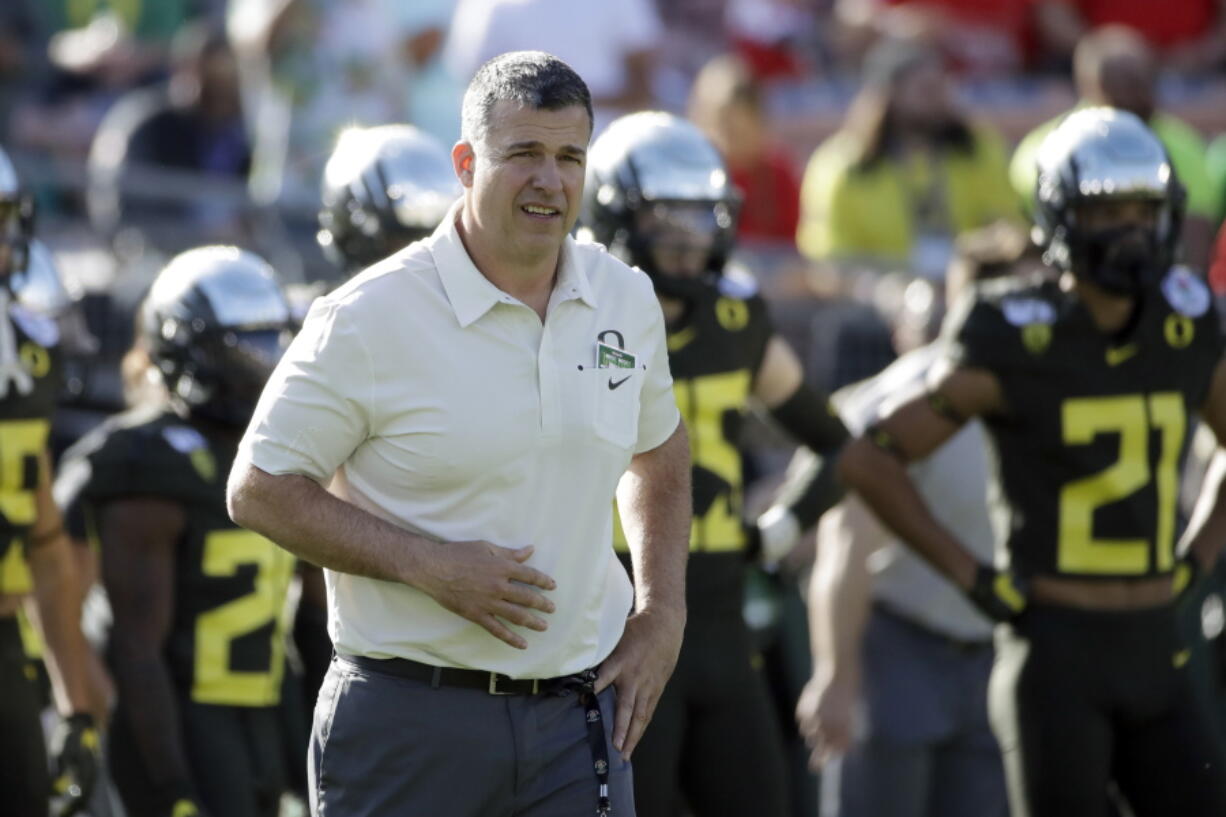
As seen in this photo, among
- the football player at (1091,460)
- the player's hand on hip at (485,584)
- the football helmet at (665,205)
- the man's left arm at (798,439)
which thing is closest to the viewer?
the player's hand on hip at (485,584)

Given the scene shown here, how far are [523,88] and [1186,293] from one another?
8.45 ft

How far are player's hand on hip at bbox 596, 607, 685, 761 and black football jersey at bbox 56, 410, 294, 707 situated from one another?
6.37 ft

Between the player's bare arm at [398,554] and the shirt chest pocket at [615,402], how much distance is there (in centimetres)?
30

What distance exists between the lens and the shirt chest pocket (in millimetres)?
4293

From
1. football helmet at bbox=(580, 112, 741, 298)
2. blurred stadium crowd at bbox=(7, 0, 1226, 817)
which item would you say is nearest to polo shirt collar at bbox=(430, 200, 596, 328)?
football helmet at bbox=(580, 112, 741, 298)

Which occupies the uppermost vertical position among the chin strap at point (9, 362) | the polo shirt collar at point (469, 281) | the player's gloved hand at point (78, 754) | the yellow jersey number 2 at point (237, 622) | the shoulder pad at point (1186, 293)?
the polo shirt collar at point (469, 281)

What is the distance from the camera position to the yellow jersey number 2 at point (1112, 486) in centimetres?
596

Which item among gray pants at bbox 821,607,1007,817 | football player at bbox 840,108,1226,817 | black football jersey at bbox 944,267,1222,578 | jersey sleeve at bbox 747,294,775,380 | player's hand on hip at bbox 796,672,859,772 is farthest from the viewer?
gray pants at bbox 821,607,1007,817

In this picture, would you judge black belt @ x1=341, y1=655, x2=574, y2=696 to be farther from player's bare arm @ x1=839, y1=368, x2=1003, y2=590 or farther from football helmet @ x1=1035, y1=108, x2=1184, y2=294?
football helmet @ x1=1035, y1=108, x2=1184, y2=294

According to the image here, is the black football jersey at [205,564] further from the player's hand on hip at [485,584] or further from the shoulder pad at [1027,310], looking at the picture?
the player's hand on hip at [485,584]

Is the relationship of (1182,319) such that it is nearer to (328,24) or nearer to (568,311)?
(568,311)

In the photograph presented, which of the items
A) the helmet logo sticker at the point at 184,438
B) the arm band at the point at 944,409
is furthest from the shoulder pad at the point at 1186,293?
the helmet logo sticker at the point at 184,438

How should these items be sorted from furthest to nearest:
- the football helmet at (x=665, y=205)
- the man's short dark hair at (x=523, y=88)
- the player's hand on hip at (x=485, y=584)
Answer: the football helmet at (x=665, y=205) < the man's short dark hair at (x=523, y=88) < the player's hand on hip at (x=485, y=584)

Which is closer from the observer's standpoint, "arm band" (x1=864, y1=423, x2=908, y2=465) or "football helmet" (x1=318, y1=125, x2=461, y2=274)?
"arm band" (x1=864, y1=423, x2=908, y2=465)
